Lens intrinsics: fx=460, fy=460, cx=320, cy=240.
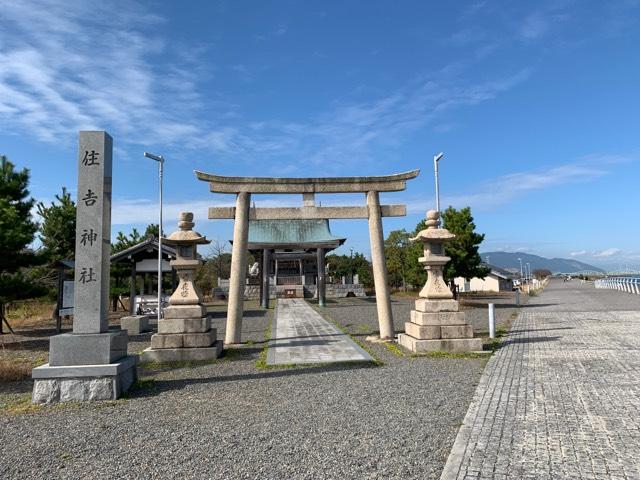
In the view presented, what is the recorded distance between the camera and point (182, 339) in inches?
378

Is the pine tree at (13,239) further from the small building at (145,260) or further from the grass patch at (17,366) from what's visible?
the small building at (145,260)

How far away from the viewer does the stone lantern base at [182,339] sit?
372 inches

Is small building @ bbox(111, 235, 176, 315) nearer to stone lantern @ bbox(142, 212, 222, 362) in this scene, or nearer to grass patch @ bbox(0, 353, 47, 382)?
grass patch @ bbox(0, 353, 47, 382)

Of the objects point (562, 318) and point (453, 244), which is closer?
point (562, 318)

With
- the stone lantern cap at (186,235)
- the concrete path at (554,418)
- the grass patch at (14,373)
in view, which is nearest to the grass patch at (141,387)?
the grass patch at (14,373)

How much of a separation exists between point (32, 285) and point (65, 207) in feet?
24.0

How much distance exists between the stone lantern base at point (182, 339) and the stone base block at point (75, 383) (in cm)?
305

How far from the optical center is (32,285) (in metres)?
13.7

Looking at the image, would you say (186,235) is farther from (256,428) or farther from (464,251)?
(464,251)

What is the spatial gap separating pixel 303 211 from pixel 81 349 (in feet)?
21.2

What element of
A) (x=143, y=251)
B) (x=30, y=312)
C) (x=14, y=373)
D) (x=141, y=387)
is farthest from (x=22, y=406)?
(x=30, y=312)

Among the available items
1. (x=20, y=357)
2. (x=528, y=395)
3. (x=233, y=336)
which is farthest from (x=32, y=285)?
(x=528, y=395)

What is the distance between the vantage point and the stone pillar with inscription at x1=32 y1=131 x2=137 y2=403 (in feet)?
20.7

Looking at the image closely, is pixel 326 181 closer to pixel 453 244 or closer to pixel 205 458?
pixel 205 458
